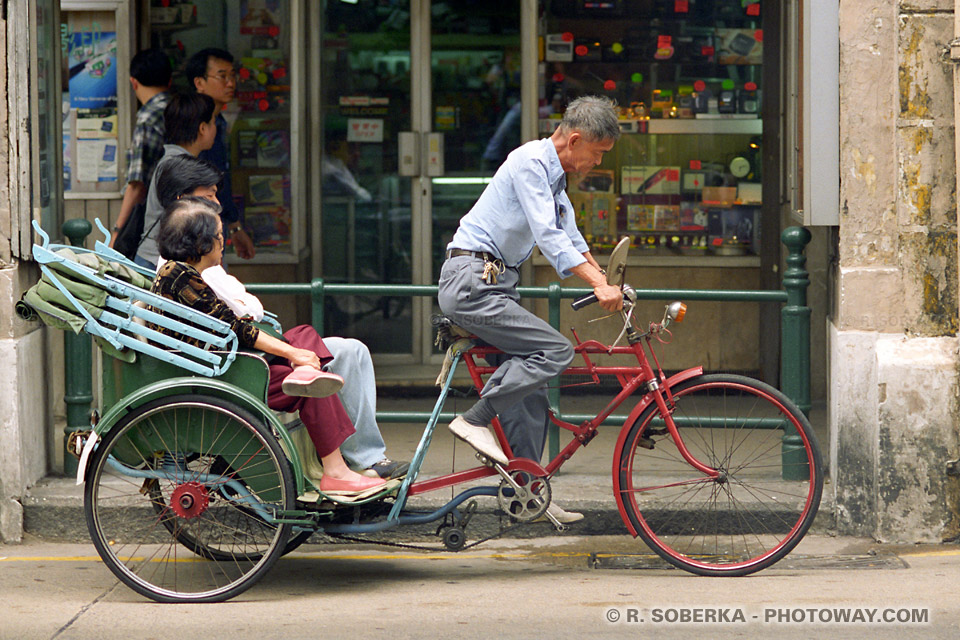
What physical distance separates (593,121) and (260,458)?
181cm

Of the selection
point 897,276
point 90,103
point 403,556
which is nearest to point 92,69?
point 90,103

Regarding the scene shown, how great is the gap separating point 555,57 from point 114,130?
2.92 m

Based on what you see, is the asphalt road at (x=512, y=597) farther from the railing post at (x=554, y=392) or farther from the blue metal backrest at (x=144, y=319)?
the blue metal backrest at (x=144, y=319)

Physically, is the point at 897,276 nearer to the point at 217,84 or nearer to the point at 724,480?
the point at 724,480

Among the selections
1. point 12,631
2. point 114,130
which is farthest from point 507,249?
point 114,130

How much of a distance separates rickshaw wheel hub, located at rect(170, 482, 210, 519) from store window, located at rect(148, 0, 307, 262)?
4.06 meters

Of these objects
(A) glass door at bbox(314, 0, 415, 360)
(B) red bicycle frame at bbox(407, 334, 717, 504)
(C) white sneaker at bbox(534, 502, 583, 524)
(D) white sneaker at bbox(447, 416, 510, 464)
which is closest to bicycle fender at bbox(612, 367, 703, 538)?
(B) red bicycle frame at bbox(407, 334, 717, 504)

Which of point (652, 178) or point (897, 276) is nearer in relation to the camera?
point (897, 276)

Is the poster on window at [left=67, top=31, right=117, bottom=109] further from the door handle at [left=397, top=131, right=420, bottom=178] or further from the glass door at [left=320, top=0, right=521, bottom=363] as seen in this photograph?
the door handle at [left=397, top=131, right=420, bottom=178]

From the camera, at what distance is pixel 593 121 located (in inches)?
188

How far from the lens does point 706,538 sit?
18.0ft

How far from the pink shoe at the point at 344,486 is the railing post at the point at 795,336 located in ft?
6.42

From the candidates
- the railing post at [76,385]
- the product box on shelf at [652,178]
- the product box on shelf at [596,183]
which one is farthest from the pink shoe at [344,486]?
→ the product box on shelf at [652,178]

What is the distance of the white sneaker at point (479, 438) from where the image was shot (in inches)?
190
